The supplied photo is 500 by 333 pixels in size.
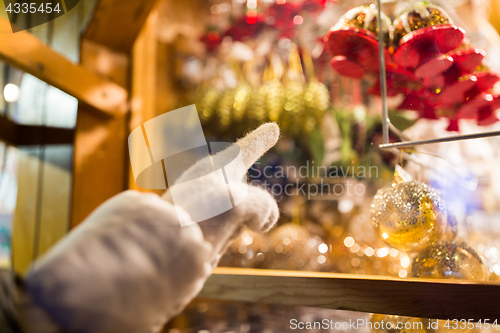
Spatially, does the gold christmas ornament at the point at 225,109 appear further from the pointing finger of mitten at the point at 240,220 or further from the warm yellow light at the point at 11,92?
the pointing finger of mitten at the point at 240,220

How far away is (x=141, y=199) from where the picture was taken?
11.0 inches

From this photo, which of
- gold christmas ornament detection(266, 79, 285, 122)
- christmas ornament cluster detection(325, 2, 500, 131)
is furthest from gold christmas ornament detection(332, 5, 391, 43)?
Result: gold christmas ornament detection(266, 79, 285, 122)

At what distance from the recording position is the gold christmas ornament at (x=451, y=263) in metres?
0.46

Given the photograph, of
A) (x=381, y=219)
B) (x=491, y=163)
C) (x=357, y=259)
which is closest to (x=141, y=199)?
(x=381, y=219)

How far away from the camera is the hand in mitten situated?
243 mm

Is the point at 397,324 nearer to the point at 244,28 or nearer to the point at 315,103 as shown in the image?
the point at 315,103

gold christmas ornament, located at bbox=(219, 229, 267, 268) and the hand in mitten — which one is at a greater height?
the hand in mitten

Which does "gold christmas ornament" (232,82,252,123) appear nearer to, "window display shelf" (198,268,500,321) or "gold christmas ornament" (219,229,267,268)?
"gold christmas ornament" (219,229,267,268)

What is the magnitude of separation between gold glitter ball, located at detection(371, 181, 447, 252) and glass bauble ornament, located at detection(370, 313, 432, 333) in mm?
101

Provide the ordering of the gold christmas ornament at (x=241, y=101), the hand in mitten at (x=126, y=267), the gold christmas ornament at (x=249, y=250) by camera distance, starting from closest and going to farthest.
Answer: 1. the hand in mitten at (x=126, y=267)
2. the gold christmas ornament at (x=249, y=250)
3. the gold christmas ornament at (x=241, y=101)

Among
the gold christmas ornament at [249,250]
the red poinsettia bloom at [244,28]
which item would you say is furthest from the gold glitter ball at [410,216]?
the red poinsettia bloom at [244,28]

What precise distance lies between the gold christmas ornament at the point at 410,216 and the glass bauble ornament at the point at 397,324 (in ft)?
0.33

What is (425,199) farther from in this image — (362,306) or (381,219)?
(362,306)

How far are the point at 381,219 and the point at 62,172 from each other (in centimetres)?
65
